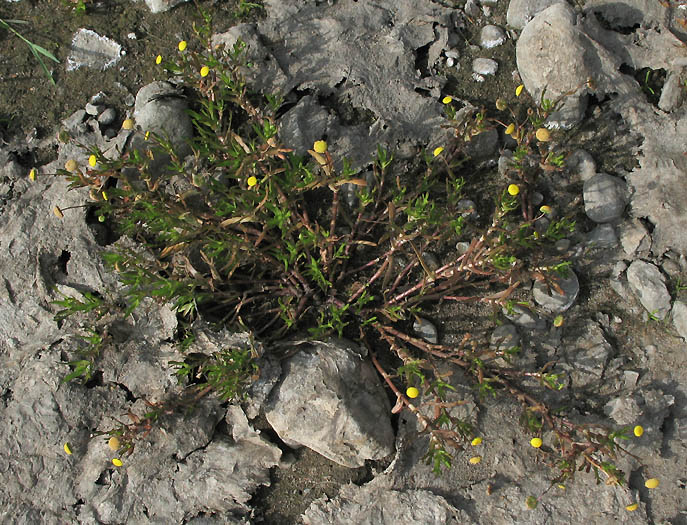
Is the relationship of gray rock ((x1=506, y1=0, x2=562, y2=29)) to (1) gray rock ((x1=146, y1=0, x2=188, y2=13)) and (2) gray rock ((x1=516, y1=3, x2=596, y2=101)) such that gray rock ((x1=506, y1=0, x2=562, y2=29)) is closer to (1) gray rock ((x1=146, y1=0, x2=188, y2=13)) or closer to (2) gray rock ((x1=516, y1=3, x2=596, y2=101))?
(2) gray rock ((x1=516, y1=3, x2=596, y2=101))

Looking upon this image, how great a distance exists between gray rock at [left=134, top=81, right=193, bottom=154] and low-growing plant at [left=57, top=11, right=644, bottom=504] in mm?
114

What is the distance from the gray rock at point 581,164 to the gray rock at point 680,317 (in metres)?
1.00

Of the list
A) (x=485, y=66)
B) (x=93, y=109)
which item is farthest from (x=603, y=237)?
(x=93, y=109)

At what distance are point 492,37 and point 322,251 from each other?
2.09 meters

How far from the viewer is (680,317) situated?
11.9 feet

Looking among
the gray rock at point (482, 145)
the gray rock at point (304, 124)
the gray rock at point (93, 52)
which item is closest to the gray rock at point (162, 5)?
the gray rock at point (93, 52)

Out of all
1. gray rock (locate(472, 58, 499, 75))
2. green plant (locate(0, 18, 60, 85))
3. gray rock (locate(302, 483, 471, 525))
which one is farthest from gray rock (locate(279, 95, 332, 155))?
gray rock (locate(302, 483, 471, 525))

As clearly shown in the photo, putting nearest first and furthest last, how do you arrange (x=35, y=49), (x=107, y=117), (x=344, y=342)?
(x=344, y=342), (x=107, y=117), (x=35, y=49)

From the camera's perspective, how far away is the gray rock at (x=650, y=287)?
3.65 meters

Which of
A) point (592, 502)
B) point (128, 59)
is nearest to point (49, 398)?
point (128, 59)

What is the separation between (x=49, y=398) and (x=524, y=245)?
9.88 ft

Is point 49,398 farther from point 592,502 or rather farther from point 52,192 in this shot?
point 592,502

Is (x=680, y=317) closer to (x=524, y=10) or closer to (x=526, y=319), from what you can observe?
(x=526, y=319)

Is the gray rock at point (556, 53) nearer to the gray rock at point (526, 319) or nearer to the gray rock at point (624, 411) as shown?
the gray rock at point (526, 319)
